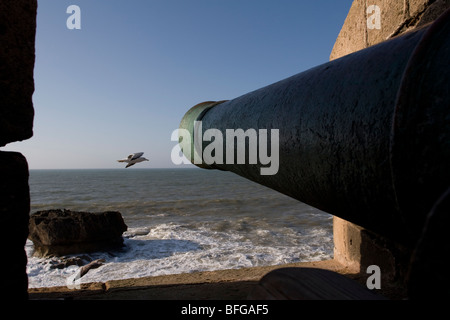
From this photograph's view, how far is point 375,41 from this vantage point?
2.50m

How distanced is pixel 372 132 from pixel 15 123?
1.46 metres

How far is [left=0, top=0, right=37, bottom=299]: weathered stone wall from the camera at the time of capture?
1.32m

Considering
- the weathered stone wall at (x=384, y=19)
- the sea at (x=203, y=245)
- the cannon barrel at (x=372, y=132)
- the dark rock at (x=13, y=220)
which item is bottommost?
the sea at (x=203, y=245)

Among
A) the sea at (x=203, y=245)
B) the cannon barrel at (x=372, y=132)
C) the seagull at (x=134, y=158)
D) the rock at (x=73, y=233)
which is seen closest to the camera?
the cannon barrel at (x=372, y=132)

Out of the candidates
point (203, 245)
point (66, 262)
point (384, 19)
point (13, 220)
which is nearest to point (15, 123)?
point (13, 220)

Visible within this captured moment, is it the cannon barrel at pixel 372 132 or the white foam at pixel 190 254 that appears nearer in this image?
the cannon barrel at pixel 372 132

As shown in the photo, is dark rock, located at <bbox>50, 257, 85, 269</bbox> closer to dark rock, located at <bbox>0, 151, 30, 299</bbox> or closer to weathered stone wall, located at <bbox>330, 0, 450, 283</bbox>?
weathered stone wall, located at <bbox>330, 0, 450, 283</bbox>

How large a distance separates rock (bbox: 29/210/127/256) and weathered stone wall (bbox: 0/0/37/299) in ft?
35.5

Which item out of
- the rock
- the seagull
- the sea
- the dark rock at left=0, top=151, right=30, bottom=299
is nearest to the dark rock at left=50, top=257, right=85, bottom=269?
the sea

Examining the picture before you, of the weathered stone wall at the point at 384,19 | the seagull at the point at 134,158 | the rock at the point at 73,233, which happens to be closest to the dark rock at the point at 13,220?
the weathered stone wall at the point at 384,19

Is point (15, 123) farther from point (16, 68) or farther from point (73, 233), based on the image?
point (73, 233)

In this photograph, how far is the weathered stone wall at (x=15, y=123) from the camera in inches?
52.1

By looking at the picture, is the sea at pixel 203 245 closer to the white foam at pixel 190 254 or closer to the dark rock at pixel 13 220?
the white foam at pixel 190 254

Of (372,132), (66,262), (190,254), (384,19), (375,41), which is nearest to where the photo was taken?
(372,132)
